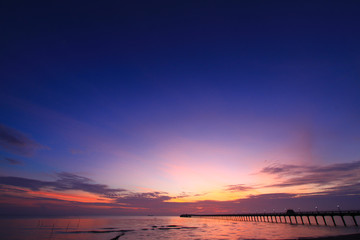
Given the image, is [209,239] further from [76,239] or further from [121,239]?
[76,239]

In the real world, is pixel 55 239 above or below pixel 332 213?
below

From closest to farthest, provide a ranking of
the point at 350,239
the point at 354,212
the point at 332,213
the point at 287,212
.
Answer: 1. the point at 350,239
2. the point at 354,212
3. the point at 332,213
4. the point at 287,212

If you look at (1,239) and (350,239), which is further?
(1,239)

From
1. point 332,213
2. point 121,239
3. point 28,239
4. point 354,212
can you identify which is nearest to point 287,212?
point 332,213

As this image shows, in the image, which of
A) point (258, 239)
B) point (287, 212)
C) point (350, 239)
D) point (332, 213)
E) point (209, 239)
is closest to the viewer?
point (350, 239)

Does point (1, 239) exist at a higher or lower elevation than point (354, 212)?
lower

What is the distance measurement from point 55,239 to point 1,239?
1100cm

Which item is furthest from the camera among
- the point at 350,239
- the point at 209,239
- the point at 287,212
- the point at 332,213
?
the point at 287,212

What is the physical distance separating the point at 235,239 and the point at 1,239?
176ft

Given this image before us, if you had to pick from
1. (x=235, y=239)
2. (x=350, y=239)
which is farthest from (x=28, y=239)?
(x=350, y=239)

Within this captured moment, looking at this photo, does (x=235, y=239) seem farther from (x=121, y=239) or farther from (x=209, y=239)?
(x=121, y=239)

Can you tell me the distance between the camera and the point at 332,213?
7469 centimetres

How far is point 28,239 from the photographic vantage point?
4853cm

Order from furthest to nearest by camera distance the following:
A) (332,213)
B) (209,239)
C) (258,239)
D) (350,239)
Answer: (332,213) < (209,239) < (258,239) < (350,239)
